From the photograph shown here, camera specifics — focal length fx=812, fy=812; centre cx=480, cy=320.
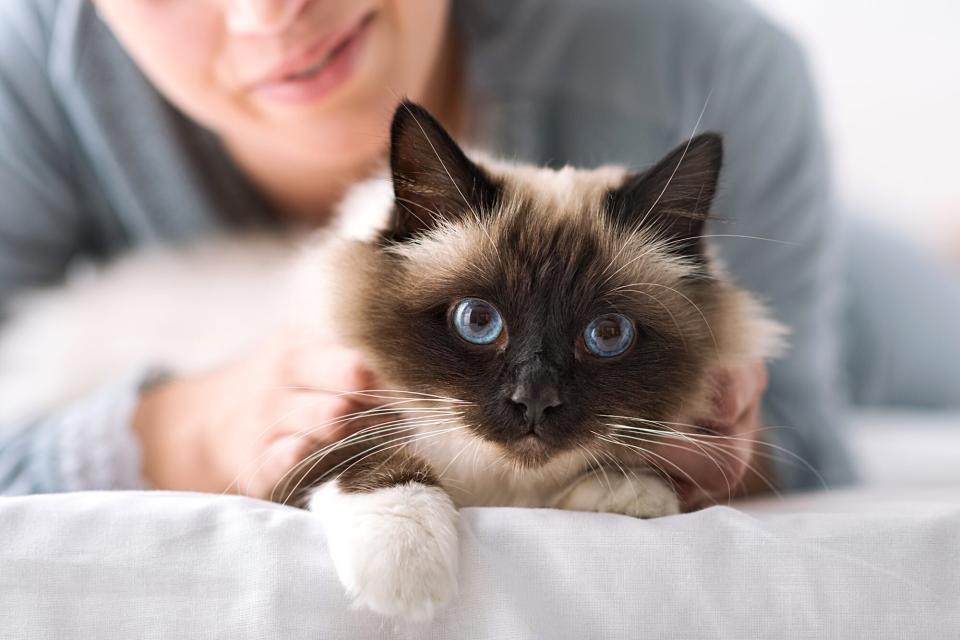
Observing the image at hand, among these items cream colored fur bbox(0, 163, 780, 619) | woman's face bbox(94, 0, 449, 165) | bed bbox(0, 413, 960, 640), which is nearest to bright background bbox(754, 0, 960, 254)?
woman's face bbox(94, 0, 449, 165)

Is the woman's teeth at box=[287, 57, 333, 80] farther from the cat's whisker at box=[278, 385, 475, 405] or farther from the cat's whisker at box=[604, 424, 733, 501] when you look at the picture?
the cat's whisker at box=[604, 424, 733, 501]

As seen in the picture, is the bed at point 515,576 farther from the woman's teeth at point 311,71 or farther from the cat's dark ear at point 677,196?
the woman's teeth at point 311,71

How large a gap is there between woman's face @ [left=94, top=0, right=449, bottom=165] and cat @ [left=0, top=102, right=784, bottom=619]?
26cm

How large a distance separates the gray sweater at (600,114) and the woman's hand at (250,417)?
0.62 metres

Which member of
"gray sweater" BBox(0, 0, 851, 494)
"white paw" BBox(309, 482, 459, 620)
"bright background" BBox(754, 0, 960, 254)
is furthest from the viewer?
"bright background" BBox(754, 0, 960, 254)

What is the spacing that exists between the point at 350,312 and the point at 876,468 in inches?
64.8

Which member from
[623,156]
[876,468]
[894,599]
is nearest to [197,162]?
[623,156]

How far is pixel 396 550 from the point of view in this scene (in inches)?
36.8

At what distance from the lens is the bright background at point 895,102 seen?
9.77ft

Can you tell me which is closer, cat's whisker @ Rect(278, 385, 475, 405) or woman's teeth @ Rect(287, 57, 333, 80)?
cat's whisker @ Rect(278, 385, 475, 405)

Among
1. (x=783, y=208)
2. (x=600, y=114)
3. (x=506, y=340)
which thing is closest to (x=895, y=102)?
(x=783, y=208)

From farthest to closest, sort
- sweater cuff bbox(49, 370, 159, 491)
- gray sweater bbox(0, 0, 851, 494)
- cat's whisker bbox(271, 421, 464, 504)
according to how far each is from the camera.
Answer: gray sweater bbox(0, 0, 851, 494), sweater cuff bbox(49, 370, 159, 491), cat's whisker bbox(271, 421, 464, 504)

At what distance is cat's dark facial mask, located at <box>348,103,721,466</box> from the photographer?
1.03m

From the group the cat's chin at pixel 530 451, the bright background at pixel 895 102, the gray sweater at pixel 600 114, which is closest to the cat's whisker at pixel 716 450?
the cat's chin at pixel 530 451
